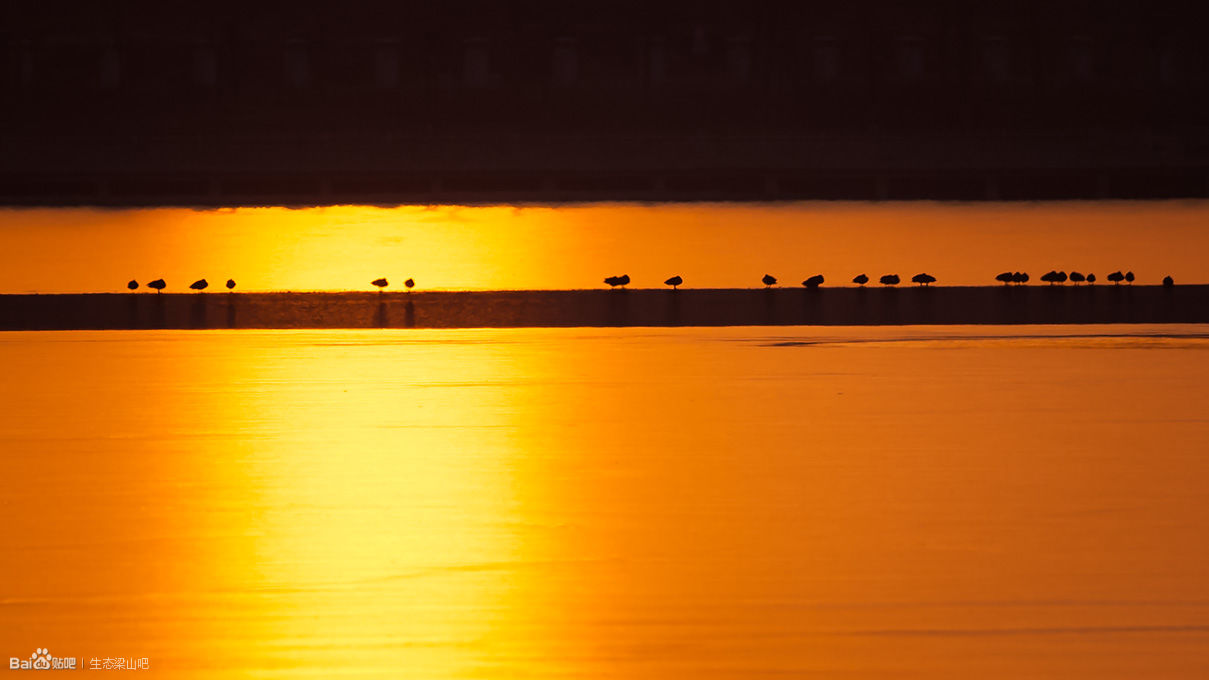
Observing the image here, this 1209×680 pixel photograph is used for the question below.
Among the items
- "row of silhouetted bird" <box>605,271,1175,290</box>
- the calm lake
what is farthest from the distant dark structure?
the calm lake

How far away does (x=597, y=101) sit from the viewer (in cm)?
2873

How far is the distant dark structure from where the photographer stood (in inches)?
979

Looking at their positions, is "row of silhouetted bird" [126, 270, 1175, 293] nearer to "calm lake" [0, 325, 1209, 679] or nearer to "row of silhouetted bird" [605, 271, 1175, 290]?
"row of silhouetted bird" [605, 271, 1175, 290]

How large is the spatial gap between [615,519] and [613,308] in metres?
6.66

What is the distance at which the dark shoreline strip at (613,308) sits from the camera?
11.3 metres

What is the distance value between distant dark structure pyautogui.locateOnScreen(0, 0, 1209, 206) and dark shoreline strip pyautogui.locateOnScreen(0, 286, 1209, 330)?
11.4 meters

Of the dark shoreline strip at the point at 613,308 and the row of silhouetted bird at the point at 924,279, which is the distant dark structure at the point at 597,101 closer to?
the row of silhouetted bird at the point at 924,279

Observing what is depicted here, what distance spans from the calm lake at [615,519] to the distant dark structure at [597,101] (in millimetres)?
15762

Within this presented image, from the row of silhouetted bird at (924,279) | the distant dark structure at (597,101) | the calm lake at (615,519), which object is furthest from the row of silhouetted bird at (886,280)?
the distant dark structure at (597,101)

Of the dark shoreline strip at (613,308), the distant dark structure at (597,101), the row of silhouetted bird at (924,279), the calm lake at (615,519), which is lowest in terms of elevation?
the calm lake at (615,519)

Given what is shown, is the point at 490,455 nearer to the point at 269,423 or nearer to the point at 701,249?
the point at 269,423

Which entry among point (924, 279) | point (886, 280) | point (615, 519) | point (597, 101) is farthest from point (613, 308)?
point (597, 101)

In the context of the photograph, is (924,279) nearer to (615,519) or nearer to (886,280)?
(886,280)

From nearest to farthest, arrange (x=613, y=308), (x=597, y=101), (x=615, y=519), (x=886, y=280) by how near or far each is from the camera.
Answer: (x=615, y=519), (x=613, y=308), (x=886, y=280), (x=597, y=101)
